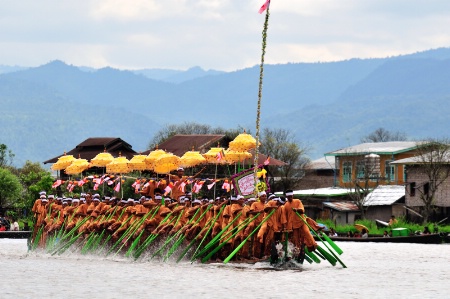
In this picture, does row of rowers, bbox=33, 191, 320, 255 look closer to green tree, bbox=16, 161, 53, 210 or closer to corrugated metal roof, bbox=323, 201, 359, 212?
green tree, bbox=16, 161, 53, 210

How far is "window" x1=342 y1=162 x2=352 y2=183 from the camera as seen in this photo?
105 m

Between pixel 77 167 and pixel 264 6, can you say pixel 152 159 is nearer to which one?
pixel 77 167

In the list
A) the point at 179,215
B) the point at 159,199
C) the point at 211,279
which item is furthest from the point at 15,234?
the point at 211,279

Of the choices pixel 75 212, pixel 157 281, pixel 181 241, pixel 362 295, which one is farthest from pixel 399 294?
pixel 75 212

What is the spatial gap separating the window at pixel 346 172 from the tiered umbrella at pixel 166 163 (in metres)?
61.1

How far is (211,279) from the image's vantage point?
3384cm

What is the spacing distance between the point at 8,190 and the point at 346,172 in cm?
3357

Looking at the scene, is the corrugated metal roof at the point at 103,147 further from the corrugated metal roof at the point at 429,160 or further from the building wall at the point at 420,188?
the building wall at the point at 420,188

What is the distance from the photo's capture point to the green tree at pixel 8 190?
85.8 m

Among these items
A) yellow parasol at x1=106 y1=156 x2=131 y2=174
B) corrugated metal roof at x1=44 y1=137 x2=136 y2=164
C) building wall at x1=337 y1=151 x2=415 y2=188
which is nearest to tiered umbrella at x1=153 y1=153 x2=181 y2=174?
yellow parasol at x1=106 y1=156 x2=131 y2=174

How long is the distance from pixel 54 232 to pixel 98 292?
14.7 meters

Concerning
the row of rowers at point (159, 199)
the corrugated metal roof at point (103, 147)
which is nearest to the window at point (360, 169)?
the corrugated metal roof at point (103, 147)

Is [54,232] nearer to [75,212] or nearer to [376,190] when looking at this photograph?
[75,212]

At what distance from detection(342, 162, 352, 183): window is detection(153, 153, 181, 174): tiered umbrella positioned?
61109 mm
